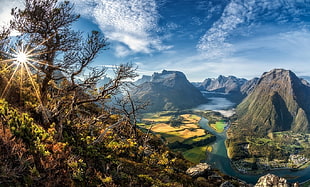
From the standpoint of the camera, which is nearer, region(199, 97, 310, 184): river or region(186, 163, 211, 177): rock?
region(186, 163, 211, 177): rock

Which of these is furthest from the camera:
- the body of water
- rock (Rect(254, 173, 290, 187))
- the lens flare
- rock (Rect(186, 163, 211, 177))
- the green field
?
the green field

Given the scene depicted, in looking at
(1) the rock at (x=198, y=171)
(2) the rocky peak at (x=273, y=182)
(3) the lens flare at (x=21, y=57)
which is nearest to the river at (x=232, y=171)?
(2) the rocky peak at (x=273, y=182)

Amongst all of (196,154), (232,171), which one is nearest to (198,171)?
(232,171)

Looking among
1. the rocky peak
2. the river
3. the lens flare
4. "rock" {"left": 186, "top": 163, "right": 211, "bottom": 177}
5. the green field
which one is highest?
the lens flare

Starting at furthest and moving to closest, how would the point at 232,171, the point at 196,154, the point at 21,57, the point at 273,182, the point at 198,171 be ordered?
the point at 196,154
the point at 232,171
the point at 273,182
the point at 198,171
the point at 21,57

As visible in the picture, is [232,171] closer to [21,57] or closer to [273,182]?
[273,182]

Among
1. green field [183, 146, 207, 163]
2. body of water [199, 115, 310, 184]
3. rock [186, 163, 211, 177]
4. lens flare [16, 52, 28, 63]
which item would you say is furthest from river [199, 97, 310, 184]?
lens flare [16, 52, 28, 63]

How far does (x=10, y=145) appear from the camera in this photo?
6.34 metres

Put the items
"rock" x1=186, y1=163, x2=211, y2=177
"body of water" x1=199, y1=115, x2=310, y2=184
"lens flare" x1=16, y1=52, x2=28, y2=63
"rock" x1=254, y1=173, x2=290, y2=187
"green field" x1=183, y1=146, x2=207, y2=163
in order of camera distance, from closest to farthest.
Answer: "lens flare" x1=16, y1=52, x2=28, y2=63, "rock" x1=186, y1=163, x2=211, y2=177, "rock" x1=254, y1=173, x2=290, y2=187, "body of water" x1=199, y1=115, x2=310, y2=184, "green field" x1=183, y1=146, x2=207, y2=163

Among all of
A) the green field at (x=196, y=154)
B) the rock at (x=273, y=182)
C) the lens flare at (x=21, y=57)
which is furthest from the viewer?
the green field at (x=196, y=154)

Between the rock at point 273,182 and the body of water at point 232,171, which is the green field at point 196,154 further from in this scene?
the rock at point 273,182

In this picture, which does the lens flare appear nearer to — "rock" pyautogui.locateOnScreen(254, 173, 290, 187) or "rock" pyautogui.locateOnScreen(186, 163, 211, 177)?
"rock" pyautogui.locateOnScreen(186, 163, 211, 177)

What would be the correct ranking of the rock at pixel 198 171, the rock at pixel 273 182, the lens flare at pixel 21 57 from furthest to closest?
the rock at pixel 273 182 → the rock at pixel 198 171 → the lens flare at pixel 21 57

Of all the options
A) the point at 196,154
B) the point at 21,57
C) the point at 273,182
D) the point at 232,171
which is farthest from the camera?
the point at 196,154
